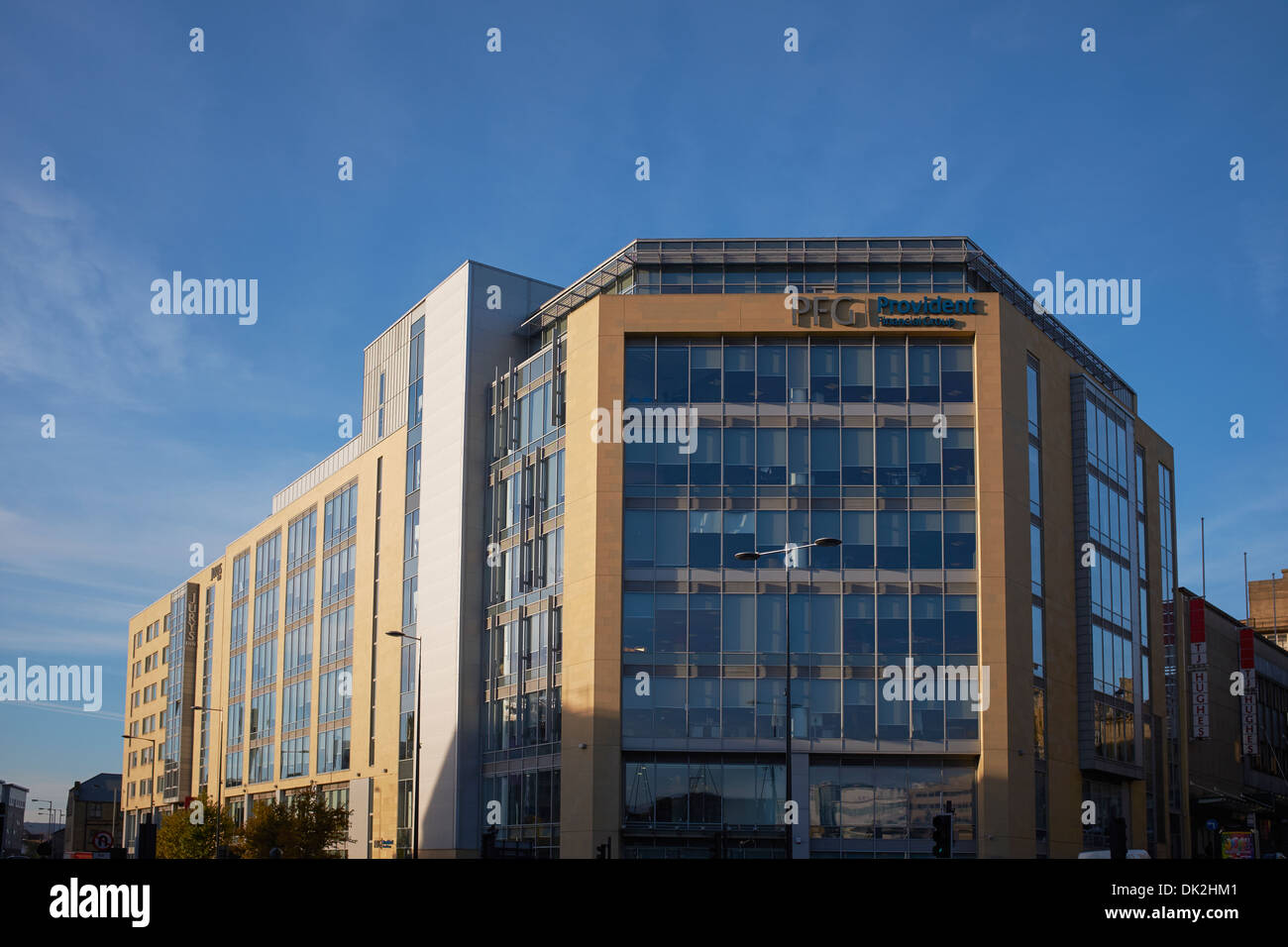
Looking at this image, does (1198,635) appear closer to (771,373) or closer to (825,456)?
(825,456)

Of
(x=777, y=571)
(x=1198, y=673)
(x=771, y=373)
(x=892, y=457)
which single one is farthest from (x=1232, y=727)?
(x=771, y=373)

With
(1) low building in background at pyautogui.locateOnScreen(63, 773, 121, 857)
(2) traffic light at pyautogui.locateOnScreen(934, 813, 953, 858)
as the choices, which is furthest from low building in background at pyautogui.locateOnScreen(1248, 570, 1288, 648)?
(1) low building in background at pyautogui.locateOnScreen(63, 773, 121, 857)

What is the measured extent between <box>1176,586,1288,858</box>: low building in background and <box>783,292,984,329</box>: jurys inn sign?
84.6ft

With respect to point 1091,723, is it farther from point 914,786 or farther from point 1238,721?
point 1238,721

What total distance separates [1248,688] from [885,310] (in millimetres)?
46962

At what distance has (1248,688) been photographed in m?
83.0

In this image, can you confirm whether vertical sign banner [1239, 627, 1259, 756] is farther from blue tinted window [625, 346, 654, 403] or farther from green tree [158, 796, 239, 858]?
green tree [158, 796, 239, 858]

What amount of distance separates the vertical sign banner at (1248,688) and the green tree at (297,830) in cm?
5388

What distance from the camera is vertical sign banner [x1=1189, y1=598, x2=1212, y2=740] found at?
229 ft
